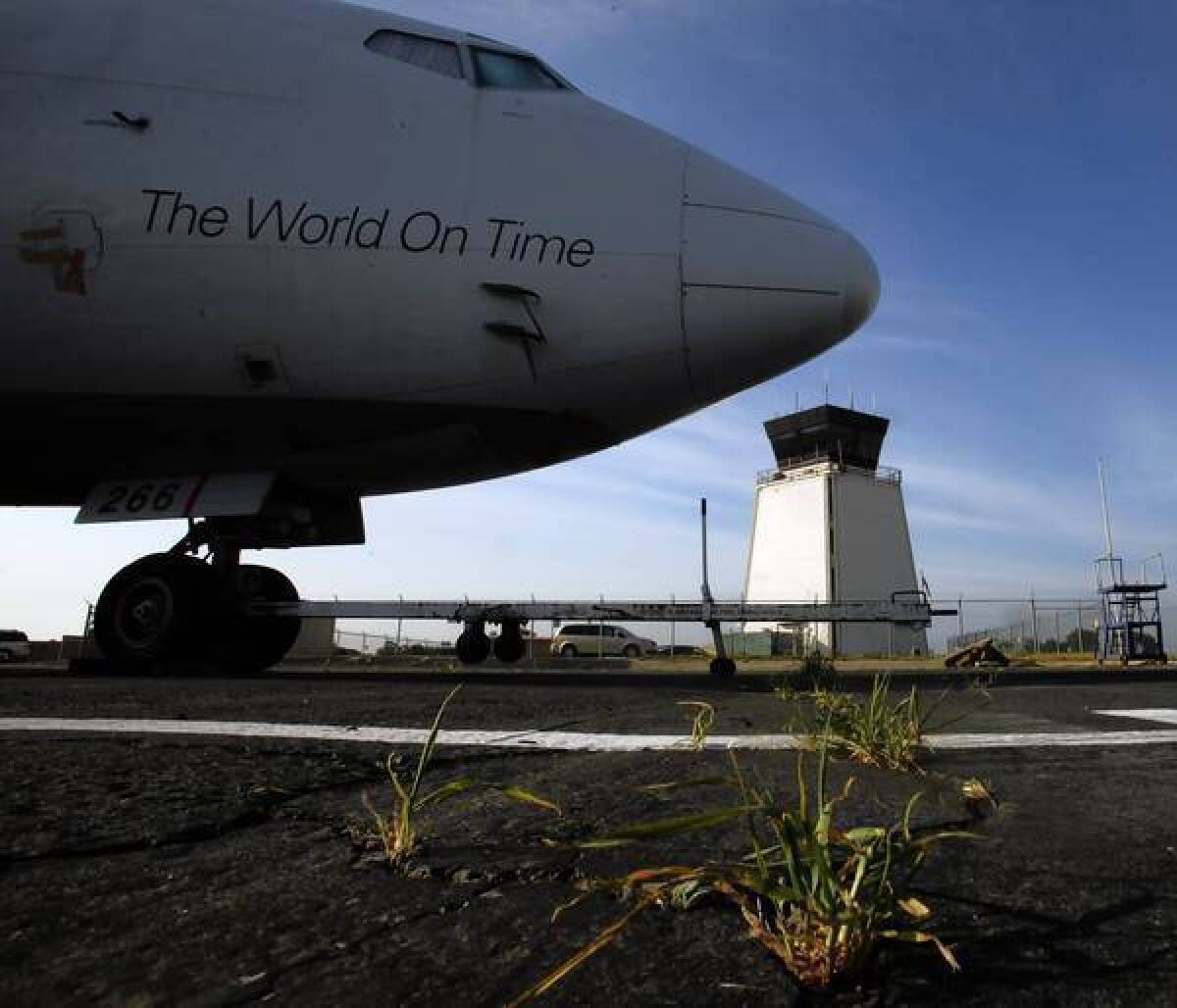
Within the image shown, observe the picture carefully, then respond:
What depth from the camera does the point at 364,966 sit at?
883 mm

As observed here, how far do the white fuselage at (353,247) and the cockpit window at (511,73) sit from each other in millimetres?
180

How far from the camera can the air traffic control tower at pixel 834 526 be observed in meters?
41.6

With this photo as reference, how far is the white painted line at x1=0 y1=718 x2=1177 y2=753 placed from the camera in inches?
97.8

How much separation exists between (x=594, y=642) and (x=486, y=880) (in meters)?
35.9

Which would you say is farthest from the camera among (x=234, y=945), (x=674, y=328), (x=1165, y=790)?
(x=674, y=328)

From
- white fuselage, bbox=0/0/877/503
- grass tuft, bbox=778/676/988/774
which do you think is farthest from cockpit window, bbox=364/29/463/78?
grass tuft, bbox=778/676/988/774

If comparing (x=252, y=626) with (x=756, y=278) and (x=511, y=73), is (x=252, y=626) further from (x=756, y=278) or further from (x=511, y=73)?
(x=756, y=278)

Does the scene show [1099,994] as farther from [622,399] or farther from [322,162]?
[322,162]

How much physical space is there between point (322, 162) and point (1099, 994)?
6504mm

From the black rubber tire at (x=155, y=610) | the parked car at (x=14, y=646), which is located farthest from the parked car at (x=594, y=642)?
the black rubber tire at (x=155, y=610)

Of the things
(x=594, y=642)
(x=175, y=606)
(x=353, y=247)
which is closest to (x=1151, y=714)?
(x=353, y=247)

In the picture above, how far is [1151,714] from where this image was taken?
3604mm

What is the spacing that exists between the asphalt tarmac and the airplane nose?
421cm

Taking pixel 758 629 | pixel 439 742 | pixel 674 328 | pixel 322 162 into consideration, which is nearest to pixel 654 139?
pixel 674 328
